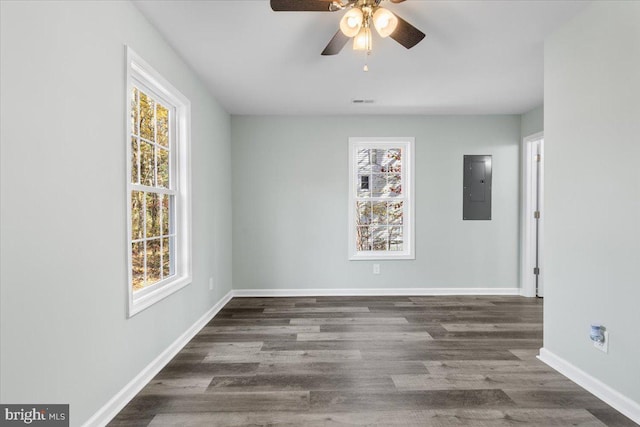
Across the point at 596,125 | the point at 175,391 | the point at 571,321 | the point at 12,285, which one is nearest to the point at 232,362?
the point at 175,391

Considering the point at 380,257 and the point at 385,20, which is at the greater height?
the point at 385,20

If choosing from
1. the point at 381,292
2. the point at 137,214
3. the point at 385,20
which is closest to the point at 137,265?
the point at 137,214

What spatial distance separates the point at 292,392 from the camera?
7.22ft

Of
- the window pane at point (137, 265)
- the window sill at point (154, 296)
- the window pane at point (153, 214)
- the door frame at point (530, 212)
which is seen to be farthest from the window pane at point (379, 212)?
the window pane at point (137, 265)

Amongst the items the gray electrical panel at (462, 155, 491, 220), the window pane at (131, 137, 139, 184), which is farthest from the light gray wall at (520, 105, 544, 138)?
the window pane at (131, 137, 139, 184)

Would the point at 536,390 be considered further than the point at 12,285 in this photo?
Yes

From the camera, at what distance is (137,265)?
2420 millimetres

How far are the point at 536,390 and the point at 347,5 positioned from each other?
2678 millimetres

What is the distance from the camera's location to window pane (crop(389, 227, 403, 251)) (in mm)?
4801

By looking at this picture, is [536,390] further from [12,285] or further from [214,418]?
[12,285]

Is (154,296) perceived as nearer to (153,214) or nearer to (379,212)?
(153,214)

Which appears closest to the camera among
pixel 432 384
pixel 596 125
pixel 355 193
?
pixel 596 125

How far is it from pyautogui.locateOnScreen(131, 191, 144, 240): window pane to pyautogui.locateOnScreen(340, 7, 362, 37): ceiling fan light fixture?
69.2 inches

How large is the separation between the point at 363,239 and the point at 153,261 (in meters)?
2.86
